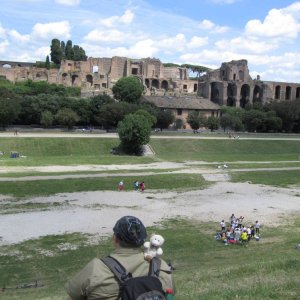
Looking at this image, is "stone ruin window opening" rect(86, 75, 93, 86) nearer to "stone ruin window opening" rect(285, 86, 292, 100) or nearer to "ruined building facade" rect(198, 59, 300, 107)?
"ruined building facade" rect(198, 59, 300, 107)

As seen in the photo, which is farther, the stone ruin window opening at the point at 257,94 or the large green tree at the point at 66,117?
the stone ruin window opening at the point at 257,94

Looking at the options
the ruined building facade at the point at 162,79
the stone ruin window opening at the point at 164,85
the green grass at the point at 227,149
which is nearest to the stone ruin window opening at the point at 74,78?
the ruined building facade at the point at 162,79

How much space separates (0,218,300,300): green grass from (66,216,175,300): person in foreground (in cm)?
356

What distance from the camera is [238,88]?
115 m

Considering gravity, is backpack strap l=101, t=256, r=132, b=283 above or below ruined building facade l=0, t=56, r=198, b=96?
below

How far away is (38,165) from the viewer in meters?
45.8

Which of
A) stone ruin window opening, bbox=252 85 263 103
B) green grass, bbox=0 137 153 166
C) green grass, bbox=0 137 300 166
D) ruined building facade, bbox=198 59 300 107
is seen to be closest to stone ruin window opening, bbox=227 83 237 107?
ruined building facade, bbox=198 59 300 107

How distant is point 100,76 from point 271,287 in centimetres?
10978

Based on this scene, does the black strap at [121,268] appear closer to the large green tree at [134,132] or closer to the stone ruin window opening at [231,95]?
the large green tree at [134,132]

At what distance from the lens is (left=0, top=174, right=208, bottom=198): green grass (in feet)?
107

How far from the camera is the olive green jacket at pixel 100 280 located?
13.6ft

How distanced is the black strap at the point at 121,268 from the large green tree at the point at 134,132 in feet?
181

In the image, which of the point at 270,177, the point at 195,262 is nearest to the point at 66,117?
the point at 270,177

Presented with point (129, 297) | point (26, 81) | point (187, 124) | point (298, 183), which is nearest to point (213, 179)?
point (298, 183)
